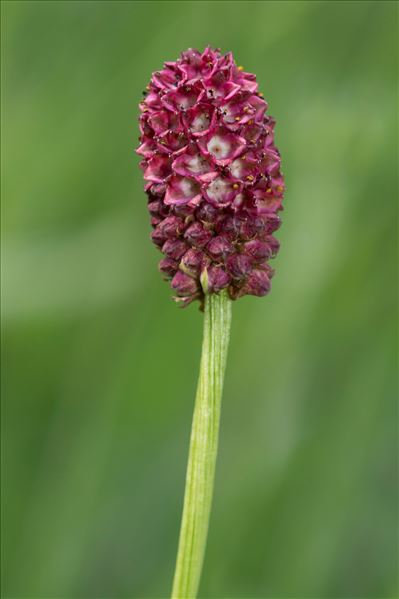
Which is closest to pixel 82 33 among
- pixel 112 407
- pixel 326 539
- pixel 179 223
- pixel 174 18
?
pixel 174 18

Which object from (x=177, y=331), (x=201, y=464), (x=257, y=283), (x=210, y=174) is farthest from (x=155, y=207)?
(x=177, y=331)

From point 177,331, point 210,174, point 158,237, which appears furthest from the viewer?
point 177,331

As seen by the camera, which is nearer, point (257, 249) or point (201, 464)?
point (201, 464)

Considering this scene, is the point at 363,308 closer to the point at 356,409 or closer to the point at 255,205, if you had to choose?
the point at 356,409

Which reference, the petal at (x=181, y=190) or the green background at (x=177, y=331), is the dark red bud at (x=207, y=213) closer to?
the petal at (x=181, y=190)

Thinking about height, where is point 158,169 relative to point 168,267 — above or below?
above

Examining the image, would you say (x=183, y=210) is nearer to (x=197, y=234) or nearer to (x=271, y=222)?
(x=197, y=234)
